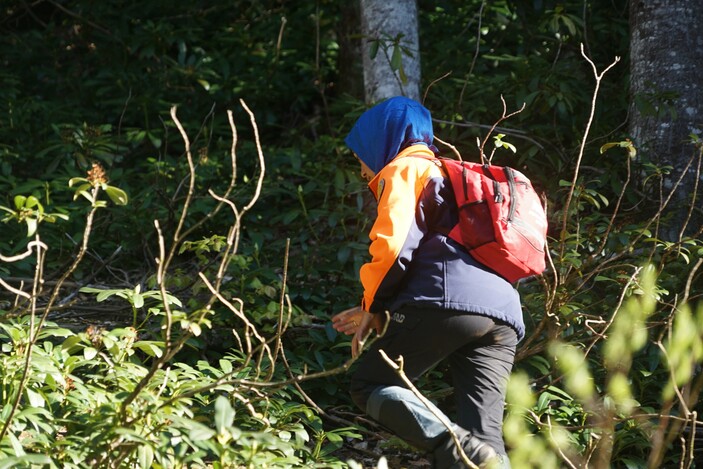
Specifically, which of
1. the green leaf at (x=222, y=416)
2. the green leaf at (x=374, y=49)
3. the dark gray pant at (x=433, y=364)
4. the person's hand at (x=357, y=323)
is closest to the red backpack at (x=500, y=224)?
the dark gray pant at (x=433, y=364)

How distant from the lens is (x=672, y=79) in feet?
17.4

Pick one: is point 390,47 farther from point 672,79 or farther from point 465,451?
point 465,451

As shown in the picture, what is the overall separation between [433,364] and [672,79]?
292 cm

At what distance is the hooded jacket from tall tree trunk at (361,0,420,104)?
8.61 feet

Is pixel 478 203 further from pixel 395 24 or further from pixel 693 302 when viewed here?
pixel 395 24

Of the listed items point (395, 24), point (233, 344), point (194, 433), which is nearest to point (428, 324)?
point (194, 433)

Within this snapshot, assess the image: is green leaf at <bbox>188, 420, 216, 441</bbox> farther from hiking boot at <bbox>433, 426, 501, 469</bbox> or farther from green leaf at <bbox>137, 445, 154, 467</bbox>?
hiking boot at <bbox>433, 426, 501, 469</bbox>

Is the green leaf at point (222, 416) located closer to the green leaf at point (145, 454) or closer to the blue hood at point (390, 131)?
the green leaf at point (145, 454)

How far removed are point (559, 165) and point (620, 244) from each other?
3.03 feet

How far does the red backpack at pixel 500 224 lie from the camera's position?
3.14 meters

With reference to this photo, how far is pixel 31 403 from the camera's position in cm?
302

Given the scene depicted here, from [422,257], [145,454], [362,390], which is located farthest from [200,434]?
[422,257]

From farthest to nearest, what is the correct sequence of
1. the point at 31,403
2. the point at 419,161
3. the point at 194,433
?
the point at 419,161, the point at 31,403, the point at 194,433

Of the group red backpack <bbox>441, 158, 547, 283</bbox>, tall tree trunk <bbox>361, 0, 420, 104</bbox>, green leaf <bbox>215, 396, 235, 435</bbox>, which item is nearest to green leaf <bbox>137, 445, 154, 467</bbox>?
green leaf <bbox>215, 396, 235, 435</bbox>
